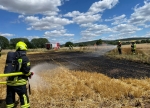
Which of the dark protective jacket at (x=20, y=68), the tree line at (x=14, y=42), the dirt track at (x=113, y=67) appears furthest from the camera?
the tree line at (x=14, y=42)

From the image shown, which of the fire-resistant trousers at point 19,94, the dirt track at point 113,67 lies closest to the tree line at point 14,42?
the dirt track at point 113,67

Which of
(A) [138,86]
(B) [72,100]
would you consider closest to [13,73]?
(B) [72,100]

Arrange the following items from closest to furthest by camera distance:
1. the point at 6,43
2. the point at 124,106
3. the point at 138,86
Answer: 1. the point at 124,106
2. the point at 138,86
3. the point at 6,43

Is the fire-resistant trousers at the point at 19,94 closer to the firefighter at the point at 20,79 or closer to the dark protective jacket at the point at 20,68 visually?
the firefighter at the point at 20,79

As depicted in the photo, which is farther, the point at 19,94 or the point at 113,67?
the point at 113,67

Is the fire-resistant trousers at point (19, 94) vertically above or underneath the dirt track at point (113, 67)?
above

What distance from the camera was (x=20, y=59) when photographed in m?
5.00

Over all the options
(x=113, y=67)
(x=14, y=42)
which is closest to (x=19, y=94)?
(x=113, y=67)

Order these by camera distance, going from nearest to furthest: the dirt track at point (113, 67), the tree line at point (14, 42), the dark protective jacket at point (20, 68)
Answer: the dark protective jacket at point (20, 68) → the dirt track at point (113, 67) → the tree line at point (14, 42)

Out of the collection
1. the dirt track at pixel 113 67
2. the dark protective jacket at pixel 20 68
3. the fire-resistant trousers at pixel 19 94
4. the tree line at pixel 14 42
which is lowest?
the dirt track at pixel 113 67

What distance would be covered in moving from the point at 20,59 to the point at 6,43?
135421mm

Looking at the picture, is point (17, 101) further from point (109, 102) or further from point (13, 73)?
point (109, 102)

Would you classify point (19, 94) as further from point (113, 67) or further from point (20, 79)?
point (113, 67)

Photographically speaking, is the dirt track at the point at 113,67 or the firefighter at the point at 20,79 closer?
the firefighter at the point at 20,79
